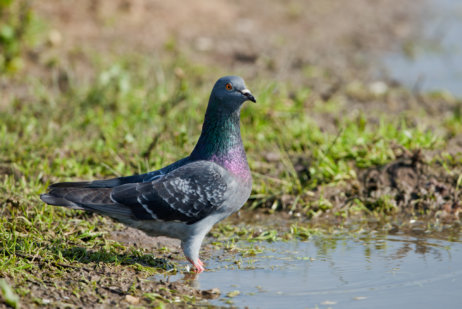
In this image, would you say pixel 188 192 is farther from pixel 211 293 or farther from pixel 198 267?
pixel 211 293

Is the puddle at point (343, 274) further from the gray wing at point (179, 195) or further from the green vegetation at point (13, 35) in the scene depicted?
the green vegetation at point (13, 35)

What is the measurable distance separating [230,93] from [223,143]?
353 millimetres

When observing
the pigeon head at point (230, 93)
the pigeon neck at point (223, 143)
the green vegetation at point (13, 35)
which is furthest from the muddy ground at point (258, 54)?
the pigeon head at point (230, 93)

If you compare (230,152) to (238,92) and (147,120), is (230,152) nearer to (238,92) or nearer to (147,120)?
(238,92)

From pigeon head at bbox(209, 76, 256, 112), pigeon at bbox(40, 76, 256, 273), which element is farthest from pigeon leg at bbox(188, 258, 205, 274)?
pigeon head at bbox(209, 76, 256, 112)

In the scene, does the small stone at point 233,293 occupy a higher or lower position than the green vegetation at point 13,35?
lower

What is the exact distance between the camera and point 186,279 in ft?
14.8

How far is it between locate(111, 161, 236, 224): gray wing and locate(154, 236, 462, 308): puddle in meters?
0.43

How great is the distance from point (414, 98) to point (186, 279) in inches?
203

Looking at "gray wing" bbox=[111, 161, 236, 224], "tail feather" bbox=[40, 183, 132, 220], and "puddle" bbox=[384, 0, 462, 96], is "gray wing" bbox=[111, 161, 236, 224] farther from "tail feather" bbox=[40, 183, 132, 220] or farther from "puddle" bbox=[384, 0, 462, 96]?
"puddle" bbox=[384, 0, 462, 96]

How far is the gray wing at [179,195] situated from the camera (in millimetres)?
4625

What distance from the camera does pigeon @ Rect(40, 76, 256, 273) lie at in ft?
15.2

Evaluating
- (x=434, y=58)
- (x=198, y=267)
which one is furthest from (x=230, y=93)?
(x=434, y=58)

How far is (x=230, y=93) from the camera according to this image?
15.9ft
